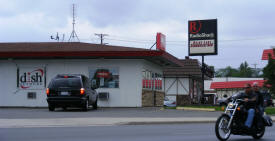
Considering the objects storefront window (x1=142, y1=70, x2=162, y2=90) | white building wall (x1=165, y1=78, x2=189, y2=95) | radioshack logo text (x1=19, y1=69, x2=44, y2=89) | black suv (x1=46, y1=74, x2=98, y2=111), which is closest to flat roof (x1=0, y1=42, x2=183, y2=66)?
radioshack logo text (x1=19, y1=69, x2=44, y2=89)

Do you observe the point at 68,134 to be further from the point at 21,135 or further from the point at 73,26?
the point at 73,26

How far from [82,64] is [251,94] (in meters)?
18.9

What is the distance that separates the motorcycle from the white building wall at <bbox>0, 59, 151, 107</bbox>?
17.5 m

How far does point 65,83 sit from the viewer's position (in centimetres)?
2366

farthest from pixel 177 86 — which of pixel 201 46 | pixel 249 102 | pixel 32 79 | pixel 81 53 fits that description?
pixel 249 102

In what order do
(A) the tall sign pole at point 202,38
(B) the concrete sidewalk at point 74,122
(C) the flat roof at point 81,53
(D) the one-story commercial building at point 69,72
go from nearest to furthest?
(B) the concrete sidewalk at point 74,122 → (C) the flat roof at point 81,53 → (D) the one-story commercial building at point 69,72 → (A) the tall sign pole at point 202,38

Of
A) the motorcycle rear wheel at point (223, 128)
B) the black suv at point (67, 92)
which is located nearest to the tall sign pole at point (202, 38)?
the black suv at point (67, 92)

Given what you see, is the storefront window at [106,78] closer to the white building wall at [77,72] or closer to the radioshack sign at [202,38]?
the white building wall at [77,72]

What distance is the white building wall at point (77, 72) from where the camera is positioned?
97.3ft

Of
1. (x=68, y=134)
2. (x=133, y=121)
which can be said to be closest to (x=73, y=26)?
(x=133, y=121)

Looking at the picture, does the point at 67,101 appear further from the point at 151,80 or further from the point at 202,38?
the point at 202,38

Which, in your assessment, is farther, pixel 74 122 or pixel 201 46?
pixel 201 46

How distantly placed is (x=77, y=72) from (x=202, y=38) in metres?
18.5

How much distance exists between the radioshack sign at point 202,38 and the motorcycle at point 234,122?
32.9 m
